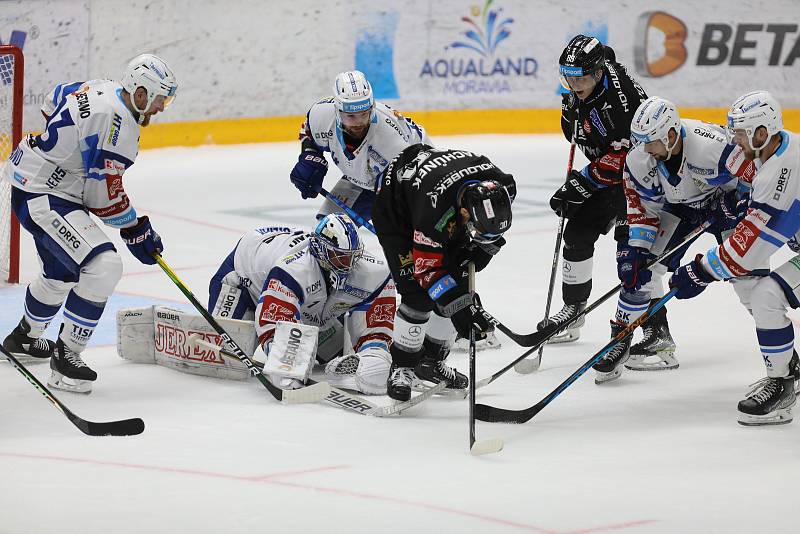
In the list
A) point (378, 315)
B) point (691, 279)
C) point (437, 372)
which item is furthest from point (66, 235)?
point (691, 279)

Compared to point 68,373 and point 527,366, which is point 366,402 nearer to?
point 527,366

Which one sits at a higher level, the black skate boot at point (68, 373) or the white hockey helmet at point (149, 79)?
the white hockey helmet at point (149, 79)

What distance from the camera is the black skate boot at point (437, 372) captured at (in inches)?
185

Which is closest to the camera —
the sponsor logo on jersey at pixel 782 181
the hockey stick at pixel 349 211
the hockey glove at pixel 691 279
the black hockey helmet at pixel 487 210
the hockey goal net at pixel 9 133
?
the black hockey helmet at pixel 487 210

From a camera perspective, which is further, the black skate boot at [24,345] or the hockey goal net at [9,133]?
the hockey goal net at [9,133]

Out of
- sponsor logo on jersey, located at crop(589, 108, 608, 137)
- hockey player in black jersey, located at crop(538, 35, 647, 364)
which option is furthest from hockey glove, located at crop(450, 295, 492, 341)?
sponsor logo on jersey, located at crop(589, 108, 608, 137)

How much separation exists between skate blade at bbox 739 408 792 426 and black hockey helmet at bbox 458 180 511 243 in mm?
1152

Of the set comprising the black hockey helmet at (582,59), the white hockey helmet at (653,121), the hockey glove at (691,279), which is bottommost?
the hockey glove at (691,279)

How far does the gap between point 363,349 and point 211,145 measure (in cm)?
659

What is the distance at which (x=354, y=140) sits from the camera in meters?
5.41

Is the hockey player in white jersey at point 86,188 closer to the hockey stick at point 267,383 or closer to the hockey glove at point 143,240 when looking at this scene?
the hockey glove at point 143,240

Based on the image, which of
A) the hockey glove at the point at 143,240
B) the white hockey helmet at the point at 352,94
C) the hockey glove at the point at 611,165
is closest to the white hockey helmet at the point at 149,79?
the hockey glove at the point at 143,240

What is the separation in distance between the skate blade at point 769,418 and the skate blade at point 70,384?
8.05ft

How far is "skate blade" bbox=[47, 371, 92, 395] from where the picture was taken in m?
4.65
